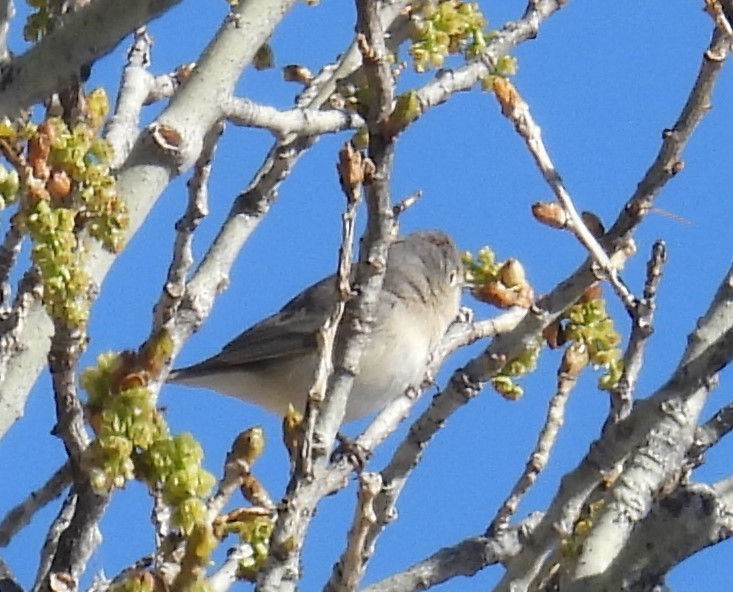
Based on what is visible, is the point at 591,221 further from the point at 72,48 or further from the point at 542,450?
the point at 72,48

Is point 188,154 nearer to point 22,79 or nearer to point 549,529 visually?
point 22,79

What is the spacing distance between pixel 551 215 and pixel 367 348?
2.68m

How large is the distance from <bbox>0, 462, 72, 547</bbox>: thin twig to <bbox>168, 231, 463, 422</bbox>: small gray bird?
7.70 feet

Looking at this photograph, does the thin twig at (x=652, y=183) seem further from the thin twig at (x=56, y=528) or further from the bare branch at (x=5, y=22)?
the bare branch at (x=5, y=22)

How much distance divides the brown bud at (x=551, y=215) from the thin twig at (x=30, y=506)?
90 centimetres

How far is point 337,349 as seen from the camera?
6.52 ft

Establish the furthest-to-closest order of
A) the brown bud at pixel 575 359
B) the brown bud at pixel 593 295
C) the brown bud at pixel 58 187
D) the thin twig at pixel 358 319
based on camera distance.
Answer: the brown bud at pixel 575 359, the brown bud at pixel 593 295, the thin twig at pixel 358 319, the brown bud at pixel 58 187

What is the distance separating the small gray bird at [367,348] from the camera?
191 inches

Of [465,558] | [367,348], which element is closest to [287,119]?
[465,558]

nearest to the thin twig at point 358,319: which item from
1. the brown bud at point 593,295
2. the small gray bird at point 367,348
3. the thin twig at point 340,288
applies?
the thin twig at point 340,288

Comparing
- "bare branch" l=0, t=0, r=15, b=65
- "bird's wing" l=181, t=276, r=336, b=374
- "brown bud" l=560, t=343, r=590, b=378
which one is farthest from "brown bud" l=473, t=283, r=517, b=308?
"bird's wing" l=181, t=276, r=336, b=374

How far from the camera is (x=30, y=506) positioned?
245cm

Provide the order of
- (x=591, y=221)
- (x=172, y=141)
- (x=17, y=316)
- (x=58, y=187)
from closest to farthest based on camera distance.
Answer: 1. (x=58, y=187)
2. (x=17, y=316)
3. (x=172, y=141)
4. (x=591, y=221)

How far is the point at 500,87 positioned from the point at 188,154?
1.65 feet
